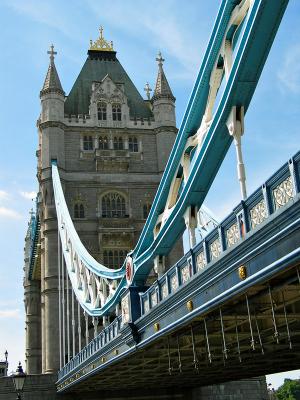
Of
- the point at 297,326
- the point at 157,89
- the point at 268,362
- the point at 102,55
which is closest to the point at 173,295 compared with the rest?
the point at 297,326

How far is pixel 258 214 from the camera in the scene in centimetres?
1080

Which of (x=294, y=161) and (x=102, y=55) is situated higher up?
(x=102, y=55)

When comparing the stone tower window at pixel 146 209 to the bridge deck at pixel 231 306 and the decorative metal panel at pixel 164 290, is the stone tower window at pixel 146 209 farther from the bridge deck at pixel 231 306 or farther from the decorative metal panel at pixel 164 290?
the decorative metal panel at pixel 164 290

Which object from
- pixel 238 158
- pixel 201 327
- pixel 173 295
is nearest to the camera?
pixel 238 158

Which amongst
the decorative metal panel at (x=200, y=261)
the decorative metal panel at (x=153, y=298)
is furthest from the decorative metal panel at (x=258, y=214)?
the decorative metal panel at (x=153, y=298)

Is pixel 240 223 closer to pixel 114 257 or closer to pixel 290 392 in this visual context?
pixel 114 257

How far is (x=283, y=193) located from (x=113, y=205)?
4052cm

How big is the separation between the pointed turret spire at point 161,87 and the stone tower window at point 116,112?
2.93 meters

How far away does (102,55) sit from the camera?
5912 cm

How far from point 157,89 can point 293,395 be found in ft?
310

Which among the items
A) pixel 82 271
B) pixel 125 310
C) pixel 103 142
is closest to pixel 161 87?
pixel 103 142

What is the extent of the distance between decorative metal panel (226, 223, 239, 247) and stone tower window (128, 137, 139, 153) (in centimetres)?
4030

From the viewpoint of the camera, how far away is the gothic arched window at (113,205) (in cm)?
4968

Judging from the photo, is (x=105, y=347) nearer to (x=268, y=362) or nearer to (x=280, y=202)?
(x=268, y=362)
